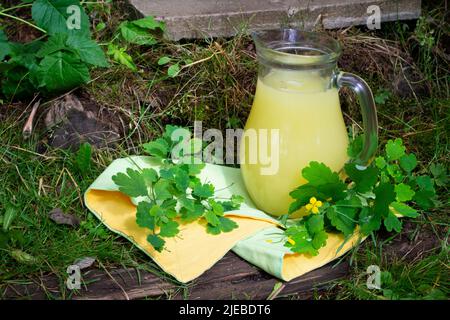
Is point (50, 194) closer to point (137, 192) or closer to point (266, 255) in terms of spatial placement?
point (137, 192)

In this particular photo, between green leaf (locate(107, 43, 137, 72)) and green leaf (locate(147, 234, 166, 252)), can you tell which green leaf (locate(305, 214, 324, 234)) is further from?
green leaf (locate(107, 43, 137, 72))

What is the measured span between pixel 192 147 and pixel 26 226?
0.49 meters

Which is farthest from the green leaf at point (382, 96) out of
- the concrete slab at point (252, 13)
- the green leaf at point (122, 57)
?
the green leaf at point (122, 57)

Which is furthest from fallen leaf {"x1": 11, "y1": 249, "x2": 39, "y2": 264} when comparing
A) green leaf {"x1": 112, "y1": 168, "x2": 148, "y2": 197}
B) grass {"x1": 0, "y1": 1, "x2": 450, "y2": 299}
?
green leaf {"x1": 112, "y1": 168, "x2": 148, "y2": 197}

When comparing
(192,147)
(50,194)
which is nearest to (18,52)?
(50,194)

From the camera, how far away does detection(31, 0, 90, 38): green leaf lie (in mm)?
2209

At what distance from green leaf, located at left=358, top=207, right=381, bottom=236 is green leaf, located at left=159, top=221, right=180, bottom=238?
449 millimetres

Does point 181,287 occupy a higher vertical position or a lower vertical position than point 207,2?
lower

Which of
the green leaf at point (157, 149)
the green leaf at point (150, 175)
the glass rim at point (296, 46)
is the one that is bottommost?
the green leaf at point (150, 175)

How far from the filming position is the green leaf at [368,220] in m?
1.75

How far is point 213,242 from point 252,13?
3.10 feet

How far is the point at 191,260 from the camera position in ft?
5.70

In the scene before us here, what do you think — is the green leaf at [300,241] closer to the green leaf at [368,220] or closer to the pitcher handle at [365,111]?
the green leaf at [368,220]

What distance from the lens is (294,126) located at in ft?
5.84
